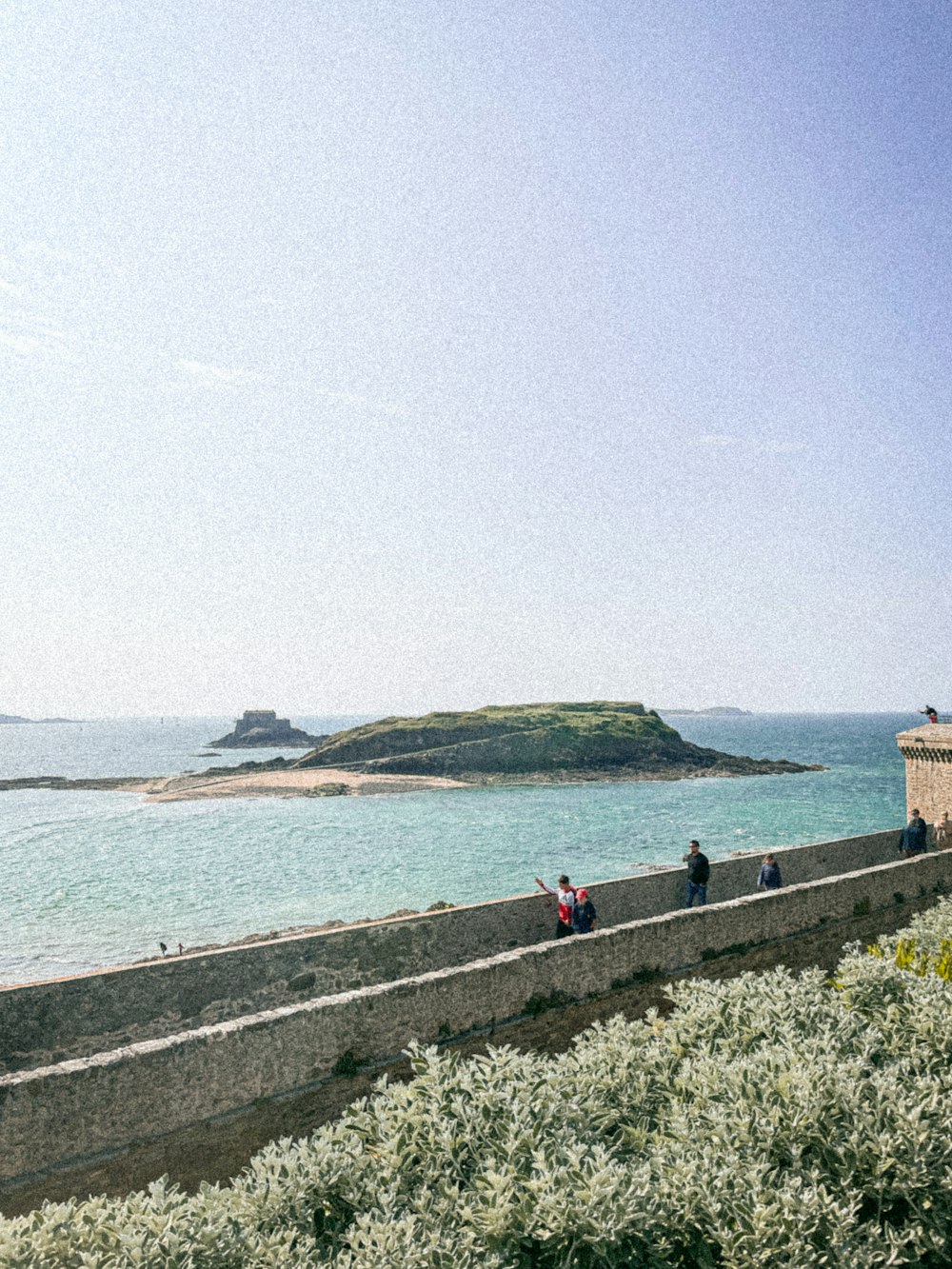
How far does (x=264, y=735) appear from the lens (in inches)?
6289

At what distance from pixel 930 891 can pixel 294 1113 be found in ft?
39.6

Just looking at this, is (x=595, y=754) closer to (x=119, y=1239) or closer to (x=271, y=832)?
(x=271, y=832)

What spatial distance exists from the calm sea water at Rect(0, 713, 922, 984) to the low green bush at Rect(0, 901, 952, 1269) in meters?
23.7

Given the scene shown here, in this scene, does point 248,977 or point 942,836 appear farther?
point 942,836

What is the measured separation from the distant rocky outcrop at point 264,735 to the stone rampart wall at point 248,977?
471 ft

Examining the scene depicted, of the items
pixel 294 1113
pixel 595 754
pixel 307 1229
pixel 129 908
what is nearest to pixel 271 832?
pixel 129 908

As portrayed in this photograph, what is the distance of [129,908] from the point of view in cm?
3173

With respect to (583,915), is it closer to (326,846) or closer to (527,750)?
(326,846)

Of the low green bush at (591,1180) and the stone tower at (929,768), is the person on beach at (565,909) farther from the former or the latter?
the stone tower at (929,768)

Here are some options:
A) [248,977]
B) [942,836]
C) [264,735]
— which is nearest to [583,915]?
[248,977]

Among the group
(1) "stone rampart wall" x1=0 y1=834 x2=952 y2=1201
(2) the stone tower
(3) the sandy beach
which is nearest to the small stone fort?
(1) "stone rampart wall" x1=0 y1=834 x2=952 y2=1201

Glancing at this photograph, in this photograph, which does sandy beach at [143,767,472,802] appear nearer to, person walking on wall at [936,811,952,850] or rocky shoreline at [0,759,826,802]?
rocky shoreline at [0,759,826,802]

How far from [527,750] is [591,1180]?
239 ft

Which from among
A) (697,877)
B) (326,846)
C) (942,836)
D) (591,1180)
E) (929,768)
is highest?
(929,768)
